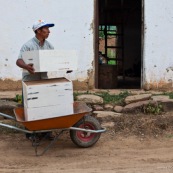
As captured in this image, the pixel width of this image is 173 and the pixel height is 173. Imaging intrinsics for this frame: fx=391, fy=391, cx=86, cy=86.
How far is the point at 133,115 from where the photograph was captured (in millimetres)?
6715

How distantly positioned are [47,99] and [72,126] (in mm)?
588

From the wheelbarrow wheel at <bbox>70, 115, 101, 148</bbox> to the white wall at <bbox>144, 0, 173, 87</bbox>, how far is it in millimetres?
2899

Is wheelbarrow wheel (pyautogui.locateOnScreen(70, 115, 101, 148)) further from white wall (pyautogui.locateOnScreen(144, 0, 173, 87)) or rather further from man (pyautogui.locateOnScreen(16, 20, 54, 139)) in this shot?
white wall (pyautogui.locateOnScreen(144, 0, 173, 87))

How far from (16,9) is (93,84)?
7.10 feet

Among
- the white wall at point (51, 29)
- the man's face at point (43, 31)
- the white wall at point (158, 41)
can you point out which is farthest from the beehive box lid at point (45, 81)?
the white wall at point (158, 41)

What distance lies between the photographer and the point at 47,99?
4898 millimetres

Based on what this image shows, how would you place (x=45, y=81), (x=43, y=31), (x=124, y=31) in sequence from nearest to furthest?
(x=45, y=81) < (x=43, y=31) < (x=124, y=31)

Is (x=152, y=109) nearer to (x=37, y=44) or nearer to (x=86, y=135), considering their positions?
(x=86, y=135)

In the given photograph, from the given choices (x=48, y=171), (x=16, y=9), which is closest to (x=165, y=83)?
(x=16, y=9)

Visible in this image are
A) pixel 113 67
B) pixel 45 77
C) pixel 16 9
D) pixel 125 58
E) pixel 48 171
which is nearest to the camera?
pixel 48 171

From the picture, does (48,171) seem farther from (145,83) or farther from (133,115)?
(145,83)

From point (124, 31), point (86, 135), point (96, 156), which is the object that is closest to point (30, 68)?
point (86, 135)

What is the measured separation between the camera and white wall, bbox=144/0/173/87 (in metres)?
7.88

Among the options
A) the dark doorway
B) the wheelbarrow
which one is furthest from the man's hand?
the dark doorway
